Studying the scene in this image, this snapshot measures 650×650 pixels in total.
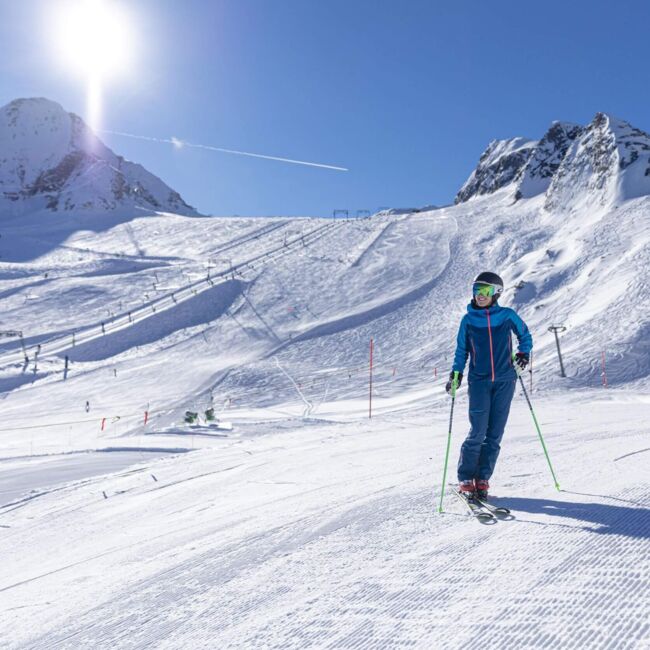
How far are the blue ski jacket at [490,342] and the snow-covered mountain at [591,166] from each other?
4148 centimetres

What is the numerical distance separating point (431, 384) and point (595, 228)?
70.3ft

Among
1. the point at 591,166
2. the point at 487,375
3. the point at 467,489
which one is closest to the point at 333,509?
the point at 467,489

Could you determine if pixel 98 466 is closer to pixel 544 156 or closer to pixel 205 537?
pixel 205 537

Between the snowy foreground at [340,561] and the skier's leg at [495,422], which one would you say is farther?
the skier's leg at [495,422]

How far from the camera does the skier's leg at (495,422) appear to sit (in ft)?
15.4

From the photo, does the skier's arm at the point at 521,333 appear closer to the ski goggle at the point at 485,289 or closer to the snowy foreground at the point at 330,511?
the ski goggle at the point at 485,289

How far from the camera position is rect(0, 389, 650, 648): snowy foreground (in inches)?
98.7

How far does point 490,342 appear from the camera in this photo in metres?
4.70

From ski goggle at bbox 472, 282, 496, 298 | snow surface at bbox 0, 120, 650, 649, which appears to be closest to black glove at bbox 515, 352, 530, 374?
ski goggle at bbox 472, 282, 496, 298

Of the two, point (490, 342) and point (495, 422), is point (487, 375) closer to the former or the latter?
point (490, 342)

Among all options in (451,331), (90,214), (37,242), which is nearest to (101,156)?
(90,214)

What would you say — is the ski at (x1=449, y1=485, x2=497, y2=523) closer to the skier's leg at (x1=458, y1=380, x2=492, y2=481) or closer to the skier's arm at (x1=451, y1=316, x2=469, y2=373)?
the skier's leg at (x1=458, y1=380, x2=492, y2=481)

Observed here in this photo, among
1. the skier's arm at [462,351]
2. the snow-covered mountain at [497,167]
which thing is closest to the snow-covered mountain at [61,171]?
the snow-covered mountain at [497,167]

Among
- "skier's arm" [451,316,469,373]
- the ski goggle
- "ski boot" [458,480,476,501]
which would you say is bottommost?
"ski boot" [458,480,476,501]
